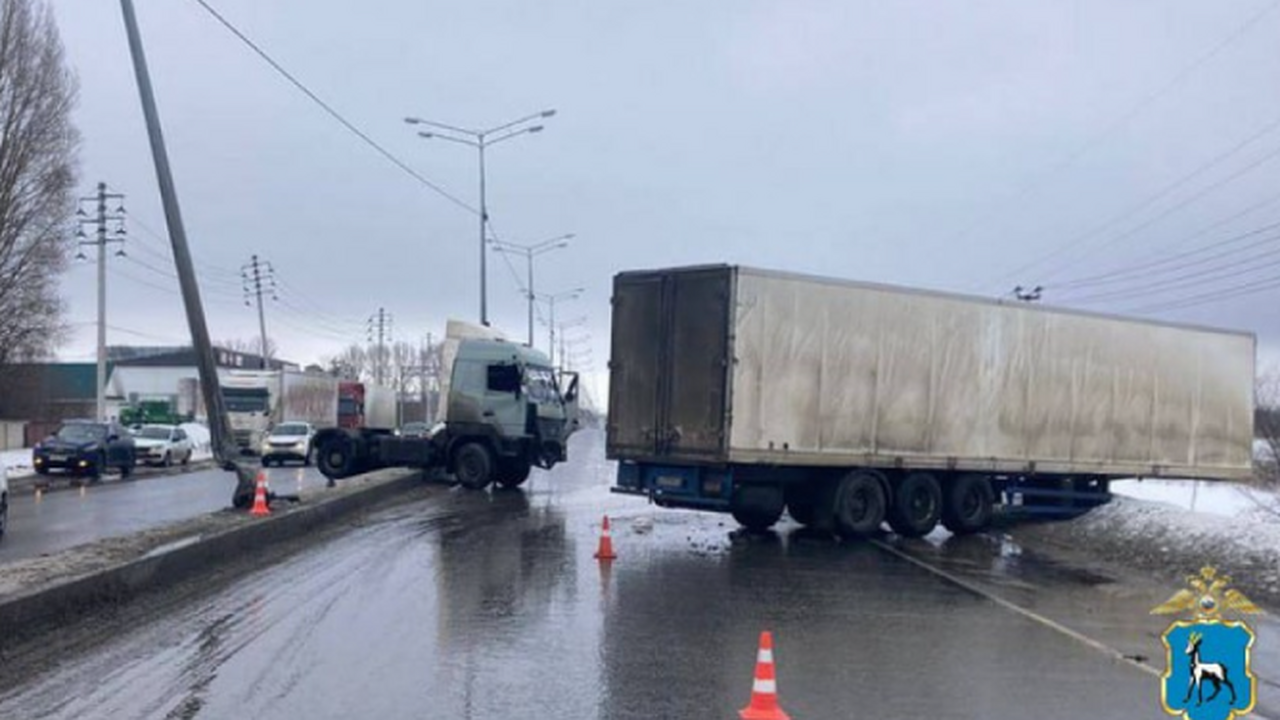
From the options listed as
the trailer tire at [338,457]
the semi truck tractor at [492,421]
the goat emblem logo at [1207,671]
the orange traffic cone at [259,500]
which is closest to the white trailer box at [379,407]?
the trailer tire at [338,457]

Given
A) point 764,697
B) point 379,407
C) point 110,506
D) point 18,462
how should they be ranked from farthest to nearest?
point 379,407
point 18,462
point 110,506
point 764,697

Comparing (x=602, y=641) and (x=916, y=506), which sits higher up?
(x=916, y=506)

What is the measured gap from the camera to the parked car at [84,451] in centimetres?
3334

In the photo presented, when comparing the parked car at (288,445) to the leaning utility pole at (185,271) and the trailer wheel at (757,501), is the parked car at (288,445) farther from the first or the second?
the trailer wheel at (757,501)

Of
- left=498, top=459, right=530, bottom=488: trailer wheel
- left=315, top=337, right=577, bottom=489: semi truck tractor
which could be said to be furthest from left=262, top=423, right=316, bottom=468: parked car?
left=498, top=459, right=530, bottom=488: trailer wheel

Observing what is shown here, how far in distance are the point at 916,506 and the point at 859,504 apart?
4.01ft

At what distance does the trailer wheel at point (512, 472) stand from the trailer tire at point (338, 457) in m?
→ 4.06

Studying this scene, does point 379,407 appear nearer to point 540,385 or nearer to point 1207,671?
point 540,385

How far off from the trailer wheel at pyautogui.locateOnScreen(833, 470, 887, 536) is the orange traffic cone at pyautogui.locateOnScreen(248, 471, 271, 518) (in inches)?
316

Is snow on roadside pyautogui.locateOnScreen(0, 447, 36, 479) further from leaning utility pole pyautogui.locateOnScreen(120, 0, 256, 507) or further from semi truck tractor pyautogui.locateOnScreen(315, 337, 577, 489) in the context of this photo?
leaning utility pole pyautogui.locateOnScreen(120, 0, 256, 507)

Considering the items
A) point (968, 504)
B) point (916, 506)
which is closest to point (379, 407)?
point (968, 504)

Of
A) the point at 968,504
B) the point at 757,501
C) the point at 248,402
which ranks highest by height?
the point at 248,402

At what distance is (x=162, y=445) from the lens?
136 ft

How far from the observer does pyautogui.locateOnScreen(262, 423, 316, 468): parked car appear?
Result: 142ft
